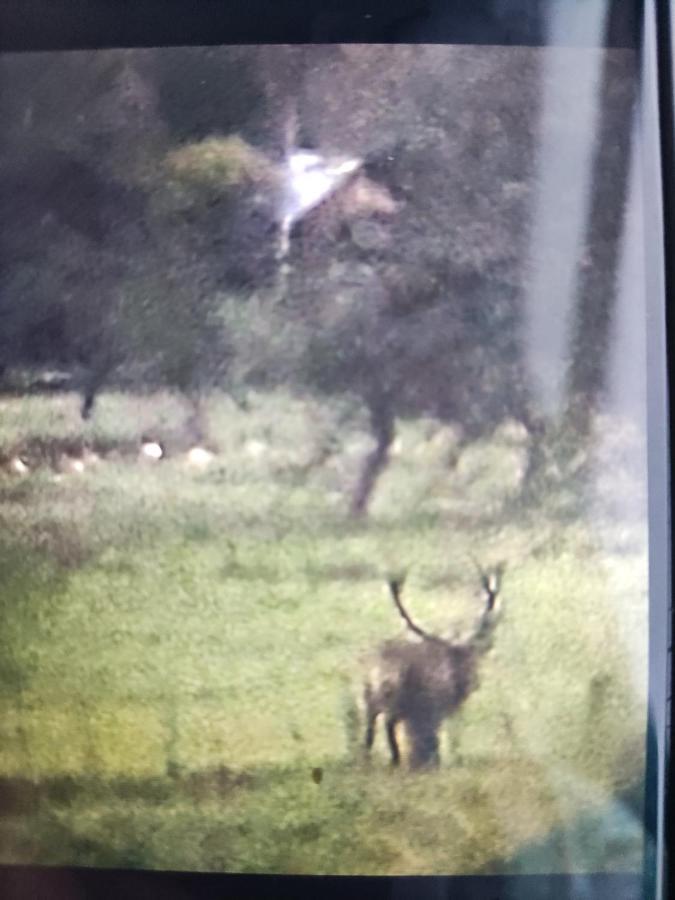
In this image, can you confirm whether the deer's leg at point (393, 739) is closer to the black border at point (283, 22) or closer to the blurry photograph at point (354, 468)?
the blurry photograph at point (354, 468)

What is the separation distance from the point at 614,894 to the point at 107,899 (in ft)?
1.12

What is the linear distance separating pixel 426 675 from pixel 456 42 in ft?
1.38

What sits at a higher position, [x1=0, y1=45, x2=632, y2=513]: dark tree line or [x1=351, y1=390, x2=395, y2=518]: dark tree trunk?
[x1=0, y1=45, x2=632, y2=513]: dark tree line

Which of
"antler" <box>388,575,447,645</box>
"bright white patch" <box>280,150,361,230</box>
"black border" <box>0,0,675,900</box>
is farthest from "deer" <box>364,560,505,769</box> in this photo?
"bright white patch" <box>280,150,361,230</box>

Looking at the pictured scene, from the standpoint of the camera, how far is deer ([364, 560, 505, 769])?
1.86 ft

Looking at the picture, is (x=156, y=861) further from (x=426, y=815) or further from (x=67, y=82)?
(x=67, y=82)

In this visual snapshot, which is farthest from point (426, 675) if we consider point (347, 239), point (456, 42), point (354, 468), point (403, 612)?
point (456, 42)

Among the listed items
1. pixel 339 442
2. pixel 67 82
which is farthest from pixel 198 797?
pixel 67 82

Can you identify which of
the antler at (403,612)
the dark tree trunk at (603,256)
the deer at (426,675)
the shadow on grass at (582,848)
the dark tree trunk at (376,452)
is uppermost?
the dark tree trunk at (603,256)

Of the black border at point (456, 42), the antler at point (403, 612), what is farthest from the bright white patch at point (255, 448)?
the black border at point (456, 42)

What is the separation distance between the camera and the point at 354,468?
57 cm

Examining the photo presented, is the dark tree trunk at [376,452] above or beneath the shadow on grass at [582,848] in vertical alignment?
above

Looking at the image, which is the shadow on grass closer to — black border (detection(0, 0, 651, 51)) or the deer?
the deer

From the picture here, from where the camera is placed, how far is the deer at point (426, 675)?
0.57m
